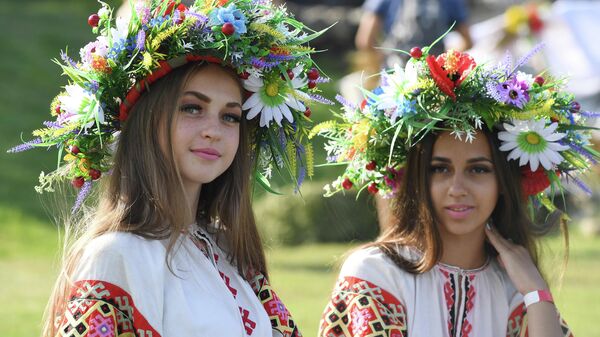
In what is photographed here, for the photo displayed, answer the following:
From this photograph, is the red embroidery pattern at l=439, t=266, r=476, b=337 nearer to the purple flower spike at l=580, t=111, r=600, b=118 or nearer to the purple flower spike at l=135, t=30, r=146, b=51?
the purple flower spike at l=580, t=111, r=600, b=118

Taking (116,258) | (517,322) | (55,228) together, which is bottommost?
(517,322)

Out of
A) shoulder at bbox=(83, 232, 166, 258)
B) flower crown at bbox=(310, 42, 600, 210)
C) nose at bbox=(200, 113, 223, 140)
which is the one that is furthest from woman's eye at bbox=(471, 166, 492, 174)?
shoulder at bbox=(83, 232, 166, 258)

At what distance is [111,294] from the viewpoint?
11.6 feet


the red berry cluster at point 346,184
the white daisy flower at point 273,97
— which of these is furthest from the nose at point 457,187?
the white daisy flower at point 273,97

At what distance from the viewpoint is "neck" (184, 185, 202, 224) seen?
3.93 m

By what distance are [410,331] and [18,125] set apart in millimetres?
11167

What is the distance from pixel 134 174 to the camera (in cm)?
382

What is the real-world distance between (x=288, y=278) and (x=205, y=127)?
5.74 meters

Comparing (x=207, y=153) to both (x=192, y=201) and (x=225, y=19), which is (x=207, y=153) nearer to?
(x=192, y=201)

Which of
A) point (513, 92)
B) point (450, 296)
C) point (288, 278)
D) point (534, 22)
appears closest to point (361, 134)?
point (513, 92)

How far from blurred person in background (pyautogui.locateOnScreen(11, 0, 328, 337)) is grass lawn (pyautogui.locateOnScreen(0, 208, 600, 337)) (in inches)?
69.1

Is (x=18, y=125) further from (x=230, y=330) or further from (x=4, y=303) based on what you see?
(x=230, y=330)

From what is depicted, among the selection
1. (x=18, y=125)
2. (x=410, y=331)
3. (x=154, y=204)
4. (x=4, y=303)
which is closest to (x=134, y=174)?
(x=154, y=204)

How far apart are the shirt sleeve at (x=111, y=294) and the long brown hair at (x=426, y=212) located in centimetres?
132
